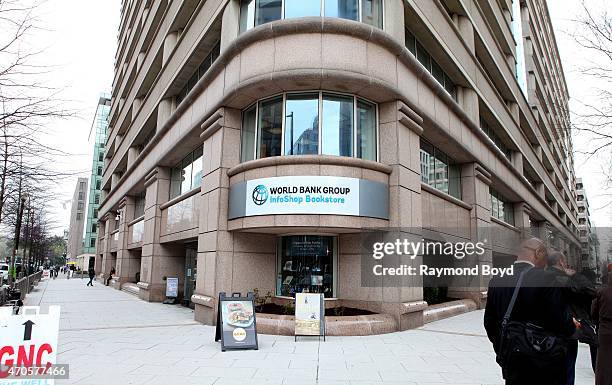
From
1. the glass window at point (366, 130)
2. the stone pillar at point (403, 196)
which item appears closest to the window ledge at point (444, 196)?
the stone pillar at point (403, 196)

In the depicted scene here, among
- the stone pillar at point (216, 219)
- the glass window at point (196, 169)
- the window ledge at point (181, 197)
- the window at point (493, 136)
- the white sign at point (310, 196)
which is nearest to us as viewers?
the white sign at point (310, 196)

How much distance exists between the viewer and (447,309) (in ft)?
52.1

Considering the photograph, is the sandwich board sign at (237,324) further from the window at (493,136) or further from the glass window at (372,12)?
the window at (493,136)

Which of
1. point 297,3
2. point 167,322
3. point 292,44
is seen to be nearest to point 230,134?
point 292,44

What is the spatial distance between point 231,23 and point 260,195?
6.39m

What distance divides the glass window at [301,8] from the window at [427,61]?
4816 millimetres

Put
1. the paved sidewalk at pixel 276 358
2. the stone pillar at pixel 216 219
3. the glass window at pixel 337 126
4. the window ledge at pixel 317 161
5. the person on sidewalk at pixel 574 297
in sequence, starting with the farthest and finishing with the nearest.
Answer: the stone pillar at pixel 216 219
the glass window at pixel 337 126
the window ledge at pixel 317 161
the paved sidewalk at pixel 276 358
the person on sidewalk at pixel 574 297

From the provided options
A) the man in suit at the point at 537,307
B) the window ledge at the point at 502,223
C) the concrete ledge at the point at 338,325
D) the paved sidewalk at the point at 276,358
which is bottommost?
the paved sidewalk at the point at 276,358

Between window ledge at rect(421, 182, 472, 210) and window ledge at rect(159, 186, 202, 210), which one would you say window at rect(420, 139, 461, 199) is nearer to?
window ledge at rect(421, 182, 472, 210)

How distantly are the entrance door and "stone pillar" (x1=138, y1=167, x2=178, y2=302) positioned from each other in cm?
156

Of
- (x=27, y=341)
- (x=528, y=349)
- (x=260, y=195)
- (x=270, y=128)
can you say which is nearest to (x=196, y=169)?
(x=270, y=128)

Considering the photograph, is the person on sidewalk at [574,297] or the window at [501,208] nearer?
the person on sidewalk at [574,297]

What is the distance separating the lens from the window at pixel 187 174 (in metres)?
17.9

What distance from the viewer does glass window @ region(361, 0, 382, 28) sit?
13240 mm
